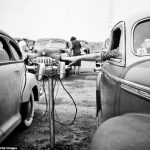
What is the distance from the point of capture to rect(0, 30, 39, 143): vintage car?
305cm

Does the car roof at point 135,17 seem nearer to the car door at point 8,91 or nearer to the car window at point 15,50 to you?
the car door at point 8,91

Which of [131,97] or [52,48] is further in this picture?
[52,48]

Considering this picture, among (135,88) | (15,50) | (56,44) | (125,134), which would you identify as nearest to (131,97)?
(135,88)

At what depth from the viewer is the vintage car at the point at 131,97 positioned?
1594mm

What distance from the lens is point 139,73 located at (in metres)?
1.93

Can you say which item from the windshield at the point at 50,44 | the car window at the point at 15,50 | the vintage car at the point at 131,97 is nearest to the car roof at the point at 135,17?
the vintage car at the point at 131,97

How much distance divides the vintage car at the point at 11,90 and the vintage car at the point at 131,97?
4.40 ft

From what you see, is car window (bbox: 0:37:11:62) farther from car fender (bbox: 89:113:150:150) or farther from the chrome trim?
car fender (bbox: 89:113:150:150)

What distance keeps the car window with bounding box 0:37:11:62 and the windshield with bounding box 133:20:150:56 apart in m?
1.99

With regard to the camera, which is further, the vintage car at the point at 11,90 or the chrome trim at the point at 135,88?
the vintage car at the point at 11,90

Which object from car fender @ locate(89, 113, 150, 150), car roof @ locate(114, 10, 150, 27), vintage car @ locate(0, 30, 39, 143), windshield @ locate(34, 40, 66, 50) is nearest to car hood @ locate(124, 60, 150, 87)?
car fender @ locate(89, 113, 150, 150)

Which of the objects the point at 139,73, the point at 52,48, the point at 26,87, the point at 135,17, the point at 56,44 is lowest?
the point at 26,87

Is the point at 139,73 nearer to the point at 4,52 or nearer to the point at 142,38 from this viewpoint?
the point at 142,38

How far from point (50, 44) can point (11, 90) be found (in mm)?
9079
